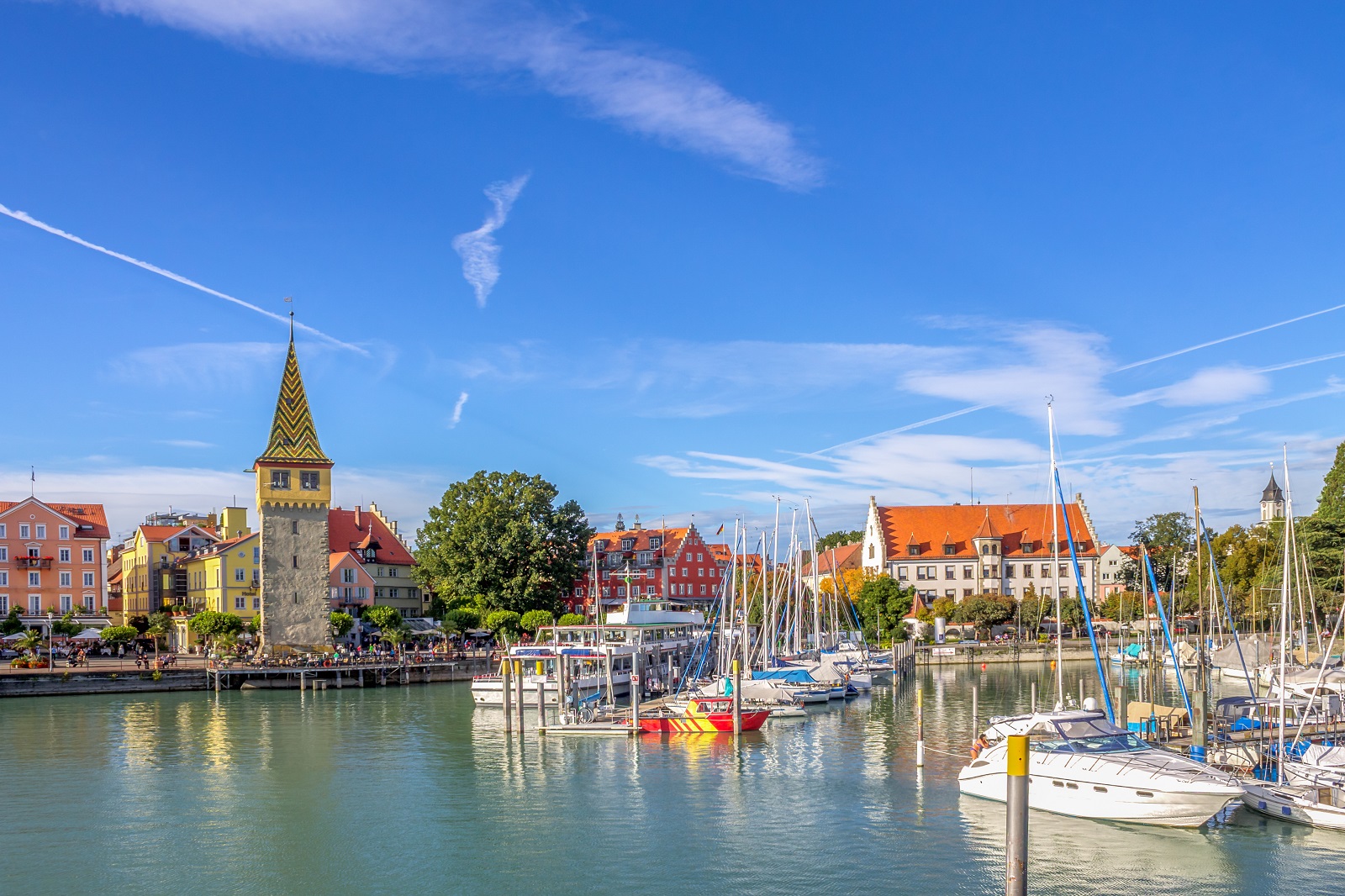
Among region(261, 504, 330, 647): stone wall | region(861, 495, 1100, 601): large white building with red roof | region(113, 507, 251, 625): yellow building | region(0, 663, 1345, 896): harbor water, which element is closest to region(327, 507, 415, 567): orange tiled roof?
region(113, 507, 251, 625): yellow building

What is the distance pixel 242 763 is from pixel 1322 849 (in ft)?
120

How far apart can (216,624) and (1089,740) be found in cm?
7175

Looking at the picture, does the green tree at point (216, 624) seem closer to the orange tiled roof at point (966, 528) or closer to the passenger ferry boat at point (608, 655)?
the passenger ferry boat at point (608, 655)

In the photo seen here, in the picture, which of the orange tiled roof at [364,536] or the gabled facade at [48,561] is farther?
the orange tiled roof at [364,536]

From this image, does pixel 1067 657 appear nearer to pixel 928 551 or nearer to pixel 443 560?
pixel 928 551

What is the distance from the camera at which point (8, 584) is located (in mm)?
98000

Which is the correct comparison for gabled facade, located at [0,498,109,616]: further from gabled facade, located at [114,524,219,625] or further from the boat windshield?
the boat windshield

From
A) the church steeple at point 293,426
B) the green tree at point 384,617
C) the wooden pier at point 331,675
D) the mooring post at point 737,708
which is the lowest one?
the wooden pier at point 331,675

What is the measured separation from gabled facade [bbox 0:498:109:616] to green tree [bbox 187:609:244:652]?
18.6 m

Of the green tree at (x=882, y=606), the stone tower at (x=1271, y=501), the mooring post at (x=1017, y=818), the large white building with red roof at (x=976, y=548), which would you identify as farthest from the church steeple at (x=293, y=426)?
the stone tower at (x=1271, y=501)

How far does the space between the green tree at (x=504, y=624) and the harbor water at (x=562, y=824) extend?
36298mm

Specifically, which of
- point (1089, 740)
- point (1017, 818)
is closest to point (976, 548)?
point (1089, 740)

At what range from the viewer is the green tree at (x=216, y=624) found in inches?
3447

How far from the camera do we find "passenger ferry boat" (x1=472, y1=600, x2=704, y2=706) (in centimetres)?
6075
